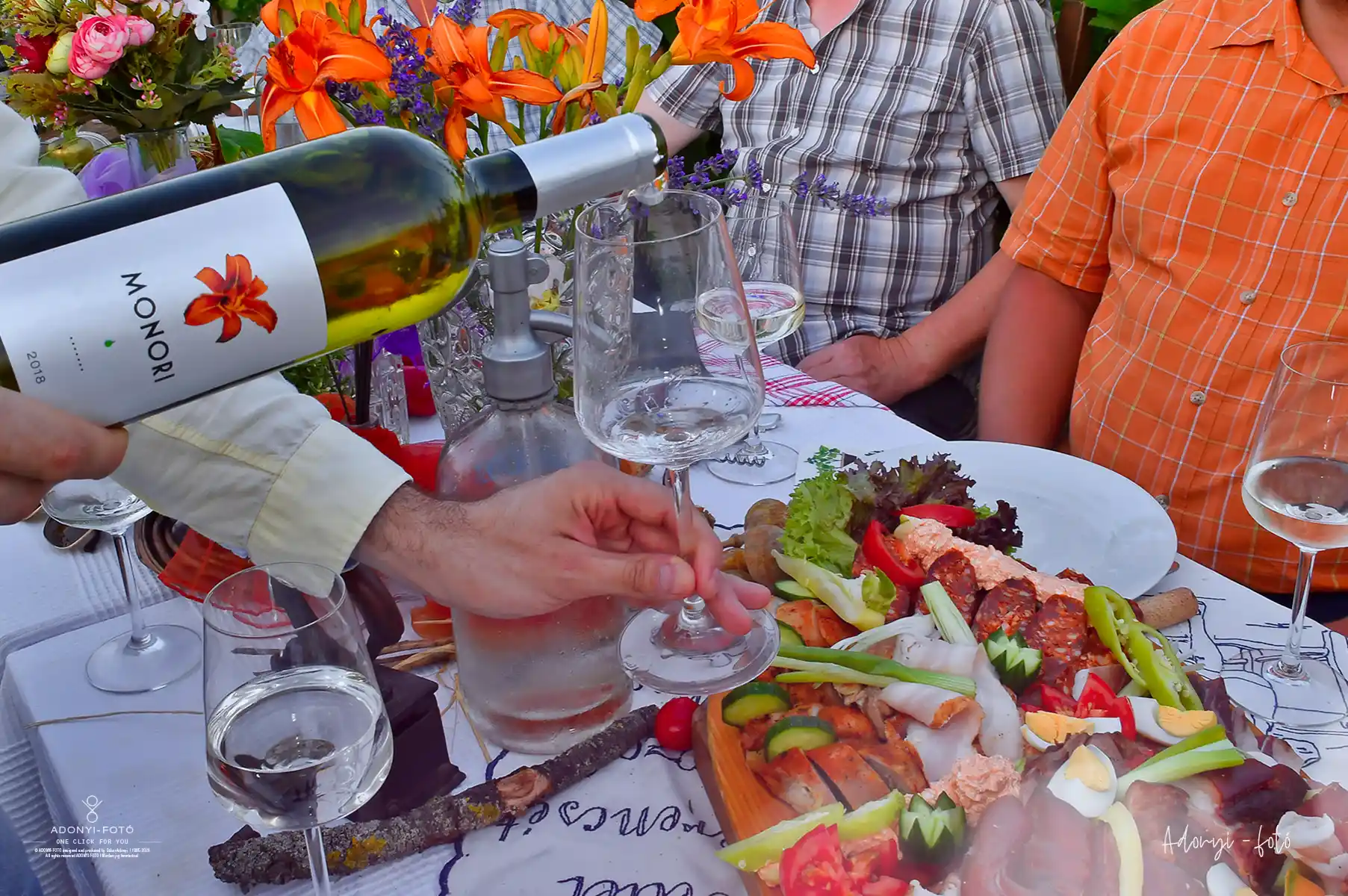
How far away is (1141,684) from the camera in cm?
86

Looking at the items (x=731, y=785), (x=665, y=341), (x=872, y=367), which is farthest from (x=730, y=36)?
(x=872, y=367)

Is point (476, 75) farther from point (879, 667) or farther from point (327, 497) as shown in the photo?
point (879, 667)

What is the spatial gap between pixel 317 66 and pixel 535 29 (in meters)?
0.22

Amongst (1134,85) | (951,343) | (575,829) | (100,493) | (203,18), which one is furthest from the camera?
(951,343)

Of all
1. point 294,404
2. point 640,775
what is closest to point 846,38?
point 294,404

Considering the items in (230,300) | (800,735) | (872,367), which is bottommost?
(872,367)

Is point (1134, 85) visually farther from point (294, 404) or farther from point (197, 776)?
point (197, 776)

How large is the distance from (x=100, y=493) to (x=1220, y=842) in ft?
3.43

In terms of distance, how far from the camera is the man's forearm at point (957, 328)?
7.07ft

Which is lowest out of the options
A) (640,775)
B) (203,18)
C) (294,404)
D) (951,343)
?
(951,343)

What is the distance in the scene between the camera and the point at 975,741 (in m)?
0.82

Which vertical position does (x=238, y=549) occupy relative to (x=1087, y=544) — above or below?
above

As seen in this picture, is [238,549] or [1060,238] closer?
[238,549]

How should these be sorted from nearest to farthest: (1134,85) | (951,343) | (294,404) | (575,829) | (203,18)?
(575,829) → (294,404) → (1134,85) → (203,18) → (951,343)
